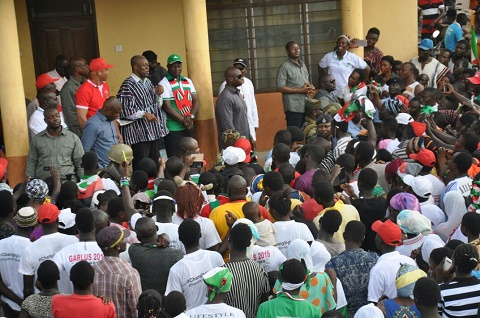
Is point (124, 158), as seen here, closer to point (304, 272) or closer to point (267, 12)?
point (304, 272)

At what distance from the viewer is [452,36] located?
16.0 meters

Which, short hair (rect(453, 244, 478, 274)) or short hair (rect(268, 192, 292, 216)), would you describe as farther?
short hair (rect(268, 192, 292, 216))

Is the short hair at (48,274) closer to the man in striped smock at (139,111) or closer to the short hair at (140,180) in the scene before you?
the short hair at (140,180)

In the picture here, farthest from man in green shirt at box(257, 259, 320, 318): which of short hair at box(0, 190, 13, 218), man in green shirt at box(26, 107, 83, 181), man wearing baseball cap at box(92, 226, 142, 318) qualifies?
man in green shirt at box(26, 107, 83, 181)

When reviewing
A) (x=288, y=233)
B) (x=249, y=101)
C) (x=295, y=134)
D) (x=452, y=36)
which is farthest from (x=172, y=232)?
(x=452, y=36)

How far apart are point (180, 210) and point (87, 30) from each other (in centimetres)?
764

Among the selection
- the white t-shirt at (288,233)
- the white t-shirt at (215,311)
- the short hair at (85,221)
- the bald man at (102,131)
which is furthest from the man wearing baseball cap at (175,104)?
the white t-shirt at (215,311)

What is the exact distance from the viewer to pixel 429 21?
16969 mm

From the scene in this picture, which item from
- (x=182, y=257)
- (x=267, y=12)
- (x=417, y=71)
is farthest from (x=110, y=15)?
(x=182, y=257)

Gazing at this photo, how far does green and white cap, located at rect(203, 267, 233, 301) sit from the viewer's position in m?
6.29

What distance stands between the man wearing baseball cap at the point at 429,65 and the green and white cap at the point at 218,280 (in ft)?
28.8

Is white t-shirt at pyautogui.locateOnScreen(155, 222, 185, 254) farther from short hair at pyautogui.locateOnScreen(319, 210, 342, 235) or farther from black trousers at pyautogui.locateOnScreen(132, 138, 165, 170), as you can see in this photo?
black trousers at pyautogui.locateOnScreen(132, 138, 165, 170)

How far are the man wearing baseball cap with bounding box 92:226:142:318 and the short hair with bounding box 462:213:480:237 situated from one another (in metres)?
2.62

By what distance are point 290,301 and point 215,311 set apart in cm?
51
